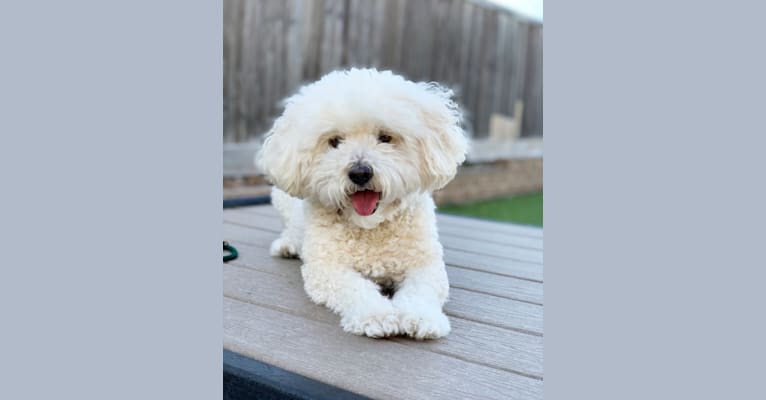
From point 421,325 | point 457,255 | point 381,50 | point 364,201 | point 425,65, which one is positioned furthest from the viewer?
point 425,65

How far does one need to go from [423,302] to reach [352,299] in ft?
0.69

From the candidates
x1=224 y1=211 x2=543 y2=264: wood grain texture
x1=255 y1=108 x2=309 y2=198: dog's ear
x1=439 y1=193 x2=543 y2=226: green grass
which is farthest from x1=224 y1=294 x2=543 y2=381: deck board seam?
x1=439 y1=193 x2=543 y2=226: green grass

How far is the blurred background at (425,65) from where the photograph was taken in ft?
13.4

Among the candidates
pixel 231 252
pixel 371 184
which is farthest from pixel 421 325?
pixel 231 252

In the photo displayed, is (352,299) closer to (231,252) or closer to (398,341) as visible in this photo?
(398,341)

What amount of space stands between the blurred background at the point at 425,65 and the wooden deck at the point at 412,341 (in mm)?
1546

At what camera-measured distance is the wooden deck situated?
137 cm

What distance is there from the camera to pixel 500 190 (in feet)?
21.6

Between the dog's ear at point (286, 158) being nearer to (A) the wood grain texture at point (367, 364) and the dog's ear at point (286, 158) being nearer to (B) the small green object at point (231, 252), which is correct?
(A) the wood grain texture at point (367, 364)

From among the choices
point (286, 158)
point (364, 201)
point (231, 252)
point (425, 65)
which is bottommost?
point (231, 252)

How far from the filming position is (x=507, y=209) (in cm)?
588

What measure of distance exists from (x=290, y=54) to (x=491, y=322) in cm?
316

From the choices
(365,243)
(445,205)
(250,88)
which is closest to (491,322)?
(365,243)

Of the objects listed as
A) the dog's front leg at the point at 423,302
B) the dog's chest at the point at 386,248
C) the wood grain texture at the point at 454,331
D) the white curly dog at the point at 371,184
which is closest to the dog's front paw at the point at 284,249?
the wood grain texture at the point at 454,331
